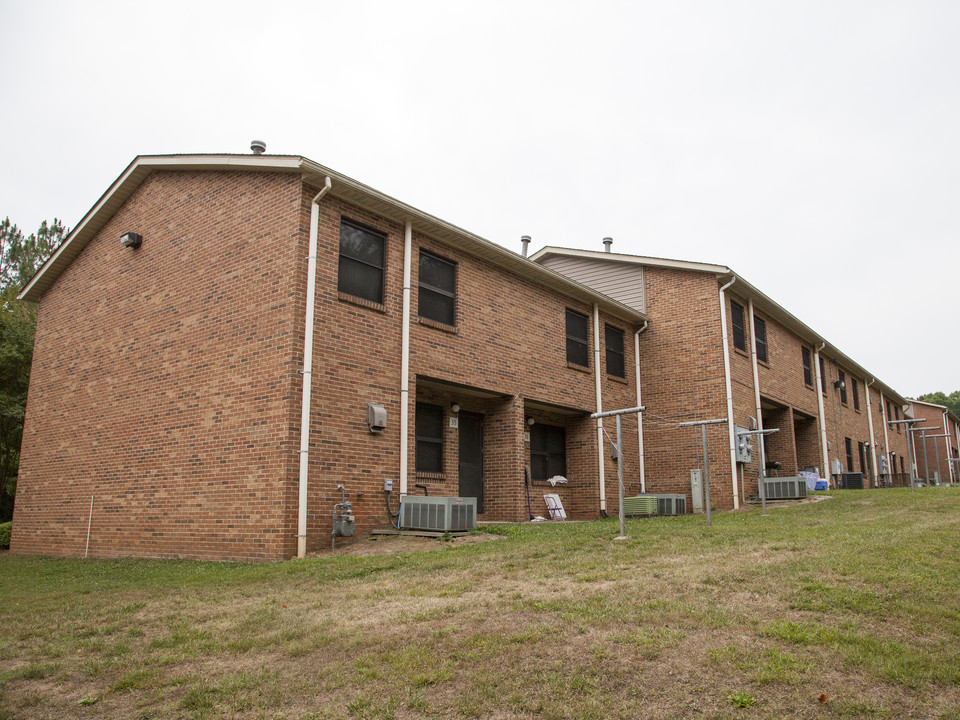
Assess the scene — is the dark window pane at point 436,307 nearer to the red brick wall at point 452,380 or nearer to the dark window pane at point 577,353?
the red brick wall at point 452,380

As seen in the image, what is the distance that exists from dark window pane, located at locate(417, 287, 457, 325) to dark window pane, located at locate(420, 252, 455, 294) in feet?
0.53

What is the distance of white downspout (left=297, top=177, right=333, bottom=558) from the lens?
1048 cm

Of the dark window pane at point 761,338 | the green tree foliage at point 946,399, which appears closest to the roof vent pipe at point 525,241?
the dark window pane at point 761,338

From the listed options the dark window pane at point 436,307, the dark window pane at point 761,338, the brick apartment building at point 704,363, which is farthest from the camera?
the dark window pane at point 761,338

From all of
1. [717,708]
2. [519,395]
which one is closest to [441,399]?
[519,395]

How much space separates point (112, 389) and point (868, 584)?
12.5 m

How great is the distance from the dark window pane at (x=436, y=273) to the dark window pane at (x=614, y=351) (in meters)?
5.63

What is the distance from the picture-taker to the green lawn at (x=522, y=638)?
13.9ft

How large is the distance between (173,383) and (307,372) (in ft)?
10.1

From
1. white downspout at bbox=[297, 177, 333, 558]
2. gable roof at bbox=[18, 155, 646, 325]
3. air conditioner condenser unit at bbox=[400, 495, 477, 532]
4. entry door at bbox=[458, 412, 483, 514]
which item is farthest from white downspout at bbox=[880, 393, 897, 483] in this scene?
white downspout at bbox=[297, 177, 333, 558]

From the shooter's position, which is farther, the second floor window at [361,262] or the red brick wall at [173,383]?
the second floor window at [361,262]

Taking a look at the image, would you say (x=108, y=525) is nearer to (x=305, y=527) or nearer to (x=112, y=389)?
(x=112, y=389)

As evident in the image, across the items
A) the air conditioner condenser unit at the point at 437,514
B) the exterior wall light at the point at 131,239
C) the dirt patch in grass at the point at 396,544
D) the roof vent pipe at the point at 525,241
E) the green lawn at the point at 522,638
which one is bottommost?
the green lawn at the point at 522,638

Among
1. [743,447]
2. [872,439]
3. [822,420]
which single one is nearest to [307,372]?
[743,447]
